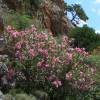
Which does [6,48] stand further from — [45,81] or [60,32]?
[60,32]

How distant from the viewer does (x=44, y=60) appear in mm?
13773

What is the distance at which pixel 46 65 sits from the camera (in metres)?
13.7

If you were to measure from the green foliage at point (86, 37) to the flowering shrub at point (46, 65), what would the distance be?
1626 cm

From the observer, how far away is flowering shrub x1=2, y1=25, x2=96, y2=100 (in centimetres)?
1373

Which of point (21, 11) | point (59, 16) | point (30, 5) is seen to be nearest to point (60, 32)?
point (59, 16)

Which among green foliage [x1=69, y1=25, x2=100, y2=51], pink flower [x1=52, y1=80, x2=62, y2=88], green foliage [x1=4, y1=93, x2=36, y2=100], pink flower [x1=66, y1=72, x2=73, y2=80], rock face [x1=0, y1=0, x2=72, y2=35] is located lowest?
green foliage [x1=4, y1=93, x2=36, y2=100]

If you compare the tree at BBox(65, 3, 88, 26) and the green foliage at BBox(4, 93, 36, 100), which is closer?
the green foliage at BBox(4, 93, 36, 100)

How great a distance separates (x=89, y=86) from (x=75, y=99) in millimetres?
564

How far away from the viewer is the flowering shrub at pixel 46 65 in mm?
13727

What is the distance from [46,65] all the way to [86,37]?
61.2ft

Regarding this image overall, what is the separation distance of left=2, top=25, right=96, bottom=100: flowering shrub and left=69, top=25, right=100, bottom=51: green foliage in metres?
16.3

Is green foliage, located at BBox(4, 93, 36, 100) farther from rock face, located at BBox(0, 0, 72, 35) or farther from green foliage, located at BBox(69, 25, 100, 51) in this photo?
green foliage, located at BBox(69, 25, 100, 51)

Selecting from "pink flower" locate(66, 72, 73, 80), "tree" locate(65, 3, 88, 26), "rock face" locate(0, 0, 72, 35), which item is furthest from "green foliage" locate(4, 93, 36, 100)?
"tree" locate(65, 3, 88, 26)

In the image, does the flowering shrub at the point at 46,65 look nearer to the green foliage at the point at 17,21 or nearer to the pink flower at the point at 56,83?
the pink flower at the point at 56,83
